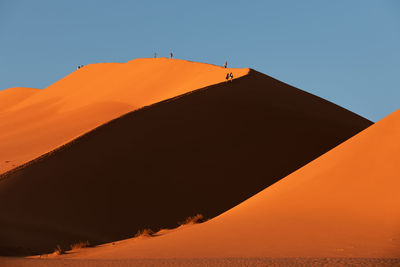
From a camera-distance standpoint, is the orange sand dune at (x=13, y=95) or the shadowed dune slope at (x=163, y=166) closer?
the shadowed dune slope at (x=163, y=166)

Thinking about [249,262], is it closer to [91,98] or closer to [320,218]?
[320,218]

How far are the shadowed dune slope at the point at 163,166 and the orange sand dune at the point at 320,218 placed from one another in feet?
20.5

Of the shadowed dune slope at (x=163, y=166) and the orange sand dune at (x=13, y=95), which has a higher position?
the orange sand dune at (x=13, y=95)

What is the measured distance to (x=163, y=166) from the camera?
25.5 metres

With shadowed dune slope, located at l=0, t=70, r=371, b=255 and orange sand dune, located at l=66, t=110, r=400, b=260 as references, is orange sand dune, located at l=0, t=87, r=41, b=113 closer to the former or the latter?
shadowed dune slope, located at l=0, t=70, r=371, b=255

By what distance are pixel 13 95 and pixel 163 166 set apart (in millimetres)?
42601

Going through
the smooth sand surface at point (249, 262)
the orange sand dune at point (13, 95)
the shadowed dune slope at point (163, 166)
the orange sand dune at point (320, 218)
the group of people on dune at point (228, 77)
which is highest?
the orange sand dune at point (13, 95)

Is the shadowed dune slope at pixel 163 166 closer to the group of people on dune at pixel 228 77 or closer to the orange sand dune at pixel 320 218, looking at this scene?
the group of people on dune at pixel 228 77

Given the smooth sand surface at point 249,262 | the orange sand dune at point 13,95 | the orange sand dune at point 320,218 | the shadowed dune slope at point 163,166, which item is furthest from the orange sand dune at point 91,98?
the smooth sand surface at point 249,262

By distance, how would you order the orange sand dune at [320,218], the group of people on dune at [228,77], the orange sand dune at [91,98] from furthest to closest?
the group of people on dune at [228,77] → the orange sand dune at [91,98] → the orange sand dune at [320,218]

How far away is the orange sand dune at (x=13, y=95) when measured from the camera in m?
59.7

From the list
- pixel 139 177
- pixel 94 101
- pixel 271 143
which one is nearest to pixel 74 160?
pixel 139 177

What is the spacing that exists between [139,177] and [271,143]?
8.81m

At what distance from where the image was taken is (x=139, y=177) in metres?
24.2
